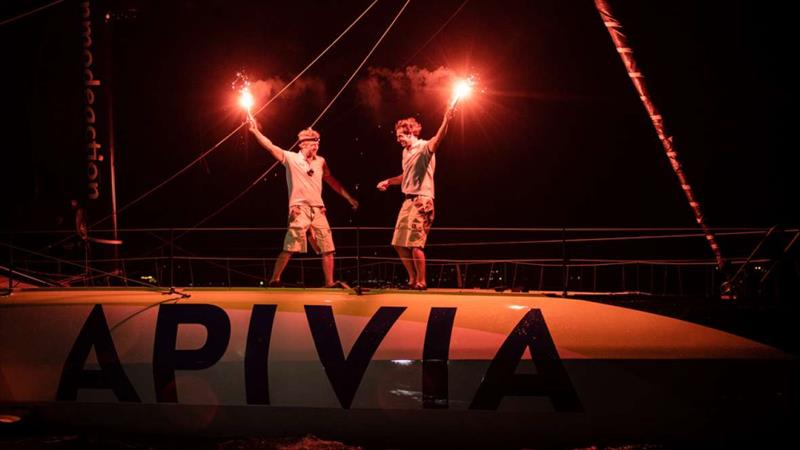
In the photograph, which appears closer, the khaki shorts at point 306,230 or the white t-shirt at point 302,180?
the khaki shorts at point 306,230

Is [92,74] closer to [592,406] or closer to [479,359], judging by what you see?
[479,359]

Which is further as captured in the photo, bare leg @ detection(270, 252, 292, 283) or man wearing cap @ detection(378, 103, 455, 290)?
bare leg @ detection(270, 252, 292, 283)

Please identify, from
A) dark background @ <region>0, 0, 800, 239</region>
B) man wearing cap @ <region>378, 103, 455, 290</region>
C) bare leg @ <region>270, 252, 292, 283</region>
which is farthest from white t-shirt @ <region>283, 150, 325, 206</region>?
dark background @ <region>0, 0, 800, 239</region>

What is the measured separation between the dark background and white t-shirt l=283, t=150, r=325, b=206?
262 centimetres

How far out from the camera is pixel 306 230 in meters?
7.36

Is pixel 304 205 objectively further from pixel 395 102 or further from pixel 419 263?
pixel 395 102

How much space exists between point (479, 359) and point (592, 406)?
1000 millimetres

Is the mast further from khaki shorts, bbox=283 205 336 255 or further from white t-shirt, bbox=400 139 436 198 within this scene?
khaki shorts, bbox=283 205 336 255

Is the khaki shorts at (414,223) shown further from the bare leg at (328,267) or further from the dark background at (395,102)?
the dark background at (395,102)

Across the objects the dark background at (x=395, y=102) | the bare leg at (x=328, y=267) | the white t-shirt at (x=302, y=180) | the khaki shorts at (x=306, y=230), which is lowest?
the bare leg at (x=328, y=267)

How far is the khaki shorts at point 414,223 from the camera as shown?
7039 mm

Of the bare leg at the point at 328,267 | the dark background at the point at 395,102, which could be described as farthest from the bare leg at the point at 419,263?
the dark background at the point at 395,102

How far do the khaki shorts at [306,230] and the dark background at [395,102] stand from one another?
288cm

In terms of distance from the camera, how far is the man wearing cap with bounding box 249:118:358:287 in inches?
287
